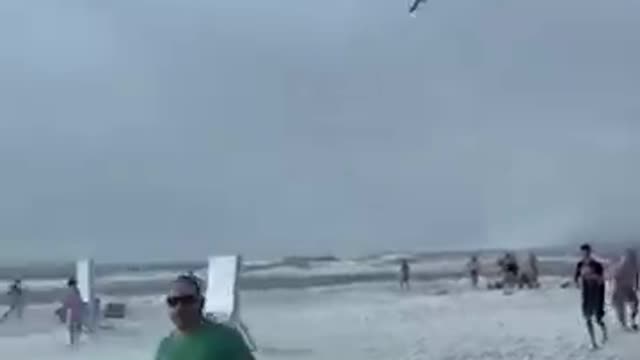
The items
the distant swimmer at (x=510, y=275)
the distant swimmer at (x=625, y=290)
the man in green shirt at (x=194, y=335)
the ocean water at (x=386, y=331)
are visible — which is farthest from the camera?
the distant swimmer at (x=510, y=275)

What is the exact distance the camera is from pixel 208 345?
5785 mm

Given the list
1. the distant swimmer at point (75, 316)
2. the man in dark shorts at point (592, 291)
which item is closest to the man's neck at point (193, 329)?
the man in dark shorts at point (592, 291)

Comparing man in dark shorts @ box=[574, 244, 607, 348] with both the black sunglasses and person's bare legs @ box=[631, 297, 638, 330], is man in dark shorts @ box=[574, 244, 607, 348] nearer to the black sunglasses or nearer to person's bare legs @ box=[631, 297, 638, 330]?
person's bare legs @ box=[631, 297, 638, 330]

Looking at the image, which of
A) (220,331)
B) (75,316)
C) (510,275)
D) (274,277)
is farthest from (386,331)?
(274,277)

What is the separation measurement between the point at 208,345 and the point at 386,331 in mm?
21506

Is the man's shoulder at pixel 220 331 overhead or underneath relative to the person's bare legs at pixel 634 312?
underneath

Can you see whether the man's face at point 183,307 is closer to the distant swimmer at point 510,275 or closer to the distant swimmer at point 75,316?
the distant swimmer at point 75,316

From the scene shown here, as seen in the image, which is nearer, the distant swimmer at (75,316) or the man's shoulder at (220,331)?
the man's shoulder at (220,331)

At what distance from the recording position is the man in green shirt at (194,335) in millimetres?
5777

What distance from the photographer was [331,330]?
95.2 ft

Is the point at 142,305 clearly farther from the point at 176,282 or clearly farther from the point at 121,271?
the point at 121,271

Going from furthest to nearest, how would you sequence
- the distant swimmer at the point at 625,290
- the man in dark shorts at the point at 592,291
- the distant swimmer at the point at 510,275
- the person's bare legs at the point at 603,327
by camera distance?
the distant swimmer at the point at 510,275, the distant swimmer at the point at 625,290, the person's bare legs at the point at 603,327, the man in dark shorts at the point at 592,291

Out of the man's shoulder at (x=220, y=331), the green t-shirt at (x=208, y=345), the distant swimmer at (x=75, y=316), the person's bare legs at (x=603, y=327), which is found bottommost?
the green t-shirt at (x=208, y=345)

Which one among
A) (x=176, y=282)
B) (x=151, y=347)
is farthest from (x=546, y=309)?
(x=176, y=282)
